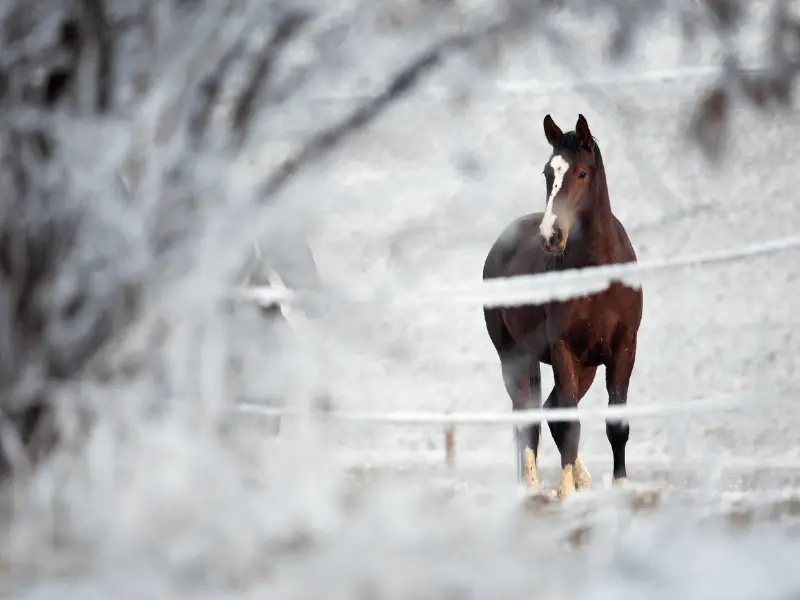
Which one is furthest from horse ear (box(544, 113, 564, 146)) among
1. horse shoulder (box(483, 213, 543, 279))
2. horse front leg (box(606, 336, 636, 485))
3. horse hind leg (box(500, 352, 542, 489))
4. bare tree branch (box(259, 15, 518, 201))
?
bare tree branch (box(259, 15, 518, 201))

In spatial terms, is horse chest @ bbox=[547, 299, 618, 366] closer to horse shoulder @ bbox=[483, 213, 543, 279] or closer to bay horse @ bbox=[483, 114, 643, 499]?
bay horse @ bbox=[483, 114, 643, 499]

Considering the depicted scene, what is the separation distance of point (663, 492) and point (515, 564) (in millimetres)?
410

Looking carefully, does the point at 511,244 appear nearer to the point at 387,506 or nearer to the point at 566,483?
the point at 566,483

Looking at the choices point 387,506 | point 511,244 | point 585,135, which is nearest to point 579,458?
point 511,244

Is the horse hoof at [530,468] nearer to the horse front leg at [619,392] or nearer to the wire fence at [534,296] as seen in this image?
the horse front leg at [619,392]

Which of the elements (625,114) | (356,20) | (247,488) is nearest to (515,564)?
(247,488)

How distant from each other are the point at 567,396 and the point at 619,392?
0.39 feet

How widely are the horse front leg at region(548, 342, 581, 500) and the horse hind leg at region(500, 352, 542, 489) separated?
149 mm

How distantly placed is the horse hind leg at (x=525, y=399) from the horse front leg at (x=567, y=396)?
149mm

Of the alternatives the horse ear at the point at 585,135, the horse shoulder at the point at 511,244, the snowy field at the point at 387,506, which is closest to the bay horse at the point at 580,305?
the horse ear at the point at 585,135

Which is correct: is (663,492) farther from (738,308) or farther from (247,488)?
(738,308)

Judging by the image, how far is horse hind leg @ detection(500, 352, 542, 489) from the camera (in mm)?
2213

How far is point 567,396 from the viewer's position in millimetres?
1948

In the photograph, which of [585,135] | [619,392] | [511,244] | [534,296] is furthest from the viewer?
[511,244]
